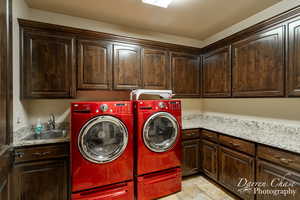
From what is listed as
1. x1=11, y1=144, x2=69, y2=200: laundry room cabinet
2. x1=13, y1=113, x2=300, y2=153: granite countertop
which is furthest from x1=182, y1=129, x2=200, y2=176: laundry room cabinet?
x1=11, y1=144, x2=69, y2=200: laundry room cabinet

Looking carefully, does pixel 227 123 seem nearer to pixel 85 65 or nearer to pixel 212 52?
pixel 212 52

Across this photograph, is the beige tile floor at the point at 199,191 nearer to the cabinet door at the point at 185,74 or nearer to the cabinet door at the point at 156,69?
the cabinet door at the point at 185,74

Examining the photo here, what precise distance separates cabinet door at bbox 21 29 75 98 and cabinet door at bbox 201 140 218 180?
2188 millimetres

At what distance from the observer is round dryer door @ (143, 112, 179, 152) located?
1.94 meters

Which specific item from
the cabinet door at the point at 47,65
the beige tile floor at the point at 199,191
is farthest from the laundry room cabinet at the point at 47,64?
the beige tile floor at the point at 199,191

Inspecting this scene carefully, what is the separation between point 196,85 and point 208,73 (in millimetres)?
300

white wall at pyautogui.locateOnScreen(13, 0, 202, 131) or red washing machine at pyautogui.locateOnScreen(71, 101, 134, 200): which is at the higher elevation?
Result: white wall at pyautogui.locateOnScreen(13, 0, 202, 131)

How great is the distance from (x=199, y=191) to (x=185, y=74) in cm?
190

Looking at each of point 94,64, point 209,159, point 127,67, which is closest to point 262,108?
point 209,159

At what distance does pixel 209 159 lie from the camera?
7.61ft

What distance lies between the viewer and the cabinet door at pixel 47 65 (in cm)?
178

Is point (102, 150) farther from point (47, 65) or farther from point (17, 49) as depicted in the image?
point (17, 49)

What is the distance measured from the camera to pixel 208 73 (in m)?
2.66

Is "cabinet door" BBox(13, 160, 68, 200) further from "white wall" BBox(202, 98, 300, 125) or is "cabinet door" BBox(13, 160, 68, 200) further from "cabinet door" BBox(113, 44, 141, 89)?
"white wall" BBox(202, 98, 300, 125)
